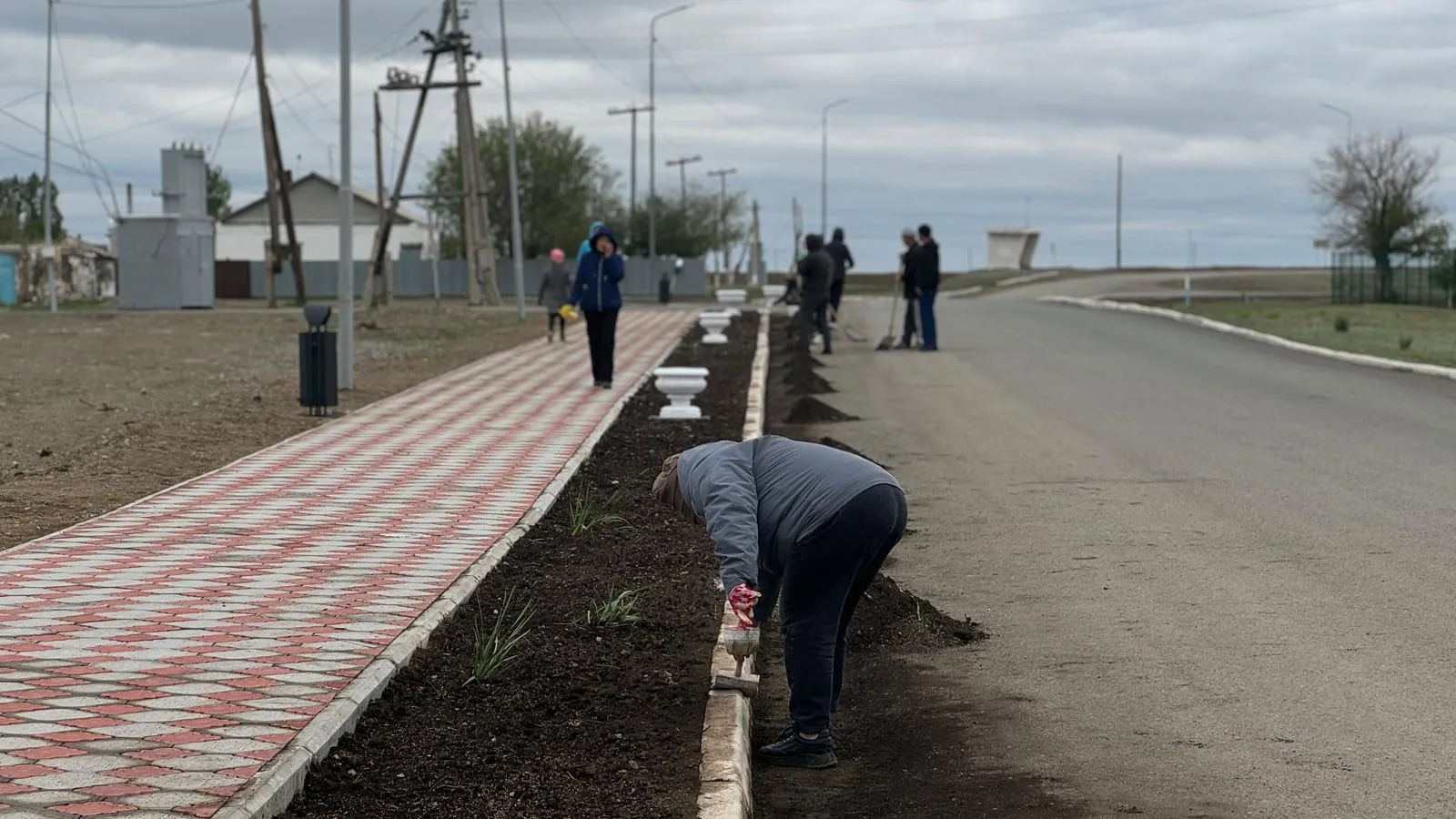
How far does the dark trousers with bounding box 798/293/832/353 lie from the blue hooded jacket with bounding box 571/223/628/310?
6.41 m

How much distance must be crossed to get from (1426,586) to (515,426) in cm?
927

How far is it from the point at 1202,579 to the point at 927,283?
18278 millimetres

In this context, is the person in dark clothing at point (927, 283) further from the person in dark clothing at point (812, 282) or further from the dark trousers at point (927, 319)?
the person in dark clothing at point (812, 282)

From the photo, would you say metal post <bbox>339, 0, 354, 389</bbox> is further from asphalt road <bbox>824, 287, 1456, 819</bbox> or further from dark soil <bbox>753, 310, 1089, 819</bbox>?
dark soil <bbox>753, 310, 1089, 819</bbox>

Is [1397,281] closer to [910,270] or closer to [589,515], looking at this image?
[910,270]

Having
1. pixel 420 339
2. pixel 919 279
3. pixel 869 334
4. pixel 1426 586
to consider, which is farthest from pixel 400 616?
pixel 420 339

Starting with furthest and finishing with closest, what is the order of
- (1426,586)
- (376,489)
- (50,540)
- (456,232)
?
1. (456,232)
2. (376,489)
3. (50,540)
4. (1426,586)

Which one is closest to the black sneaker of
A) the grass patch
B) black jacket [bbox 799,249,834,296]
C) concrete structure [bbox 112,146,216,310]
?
the grass patch

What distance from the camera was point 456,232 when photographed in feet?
273

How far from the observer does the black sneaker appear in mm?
6352

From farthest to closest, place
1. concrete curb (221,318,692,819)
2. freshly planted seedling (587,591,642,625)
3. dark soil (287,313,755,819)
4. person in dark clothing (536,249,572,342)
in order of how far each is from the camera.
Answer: person in dark clothing (536,249,572,342) < freshly planted seedling (587,591,642,625) < dark soil (287,313,755,819) < concrete curb (221,318,692,819)

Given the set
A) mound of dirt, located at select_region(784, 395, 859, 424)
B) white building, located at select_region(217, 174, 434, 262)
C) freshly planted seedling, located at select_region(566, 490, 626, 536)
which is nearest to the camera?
freshly planted seedling, located at select_region(566, 490, 626, 536)

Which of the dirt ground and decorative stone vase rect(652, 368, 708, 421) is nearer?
the dirt ground

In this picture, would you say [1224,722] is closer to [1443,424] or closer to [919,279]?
[1443,424]
